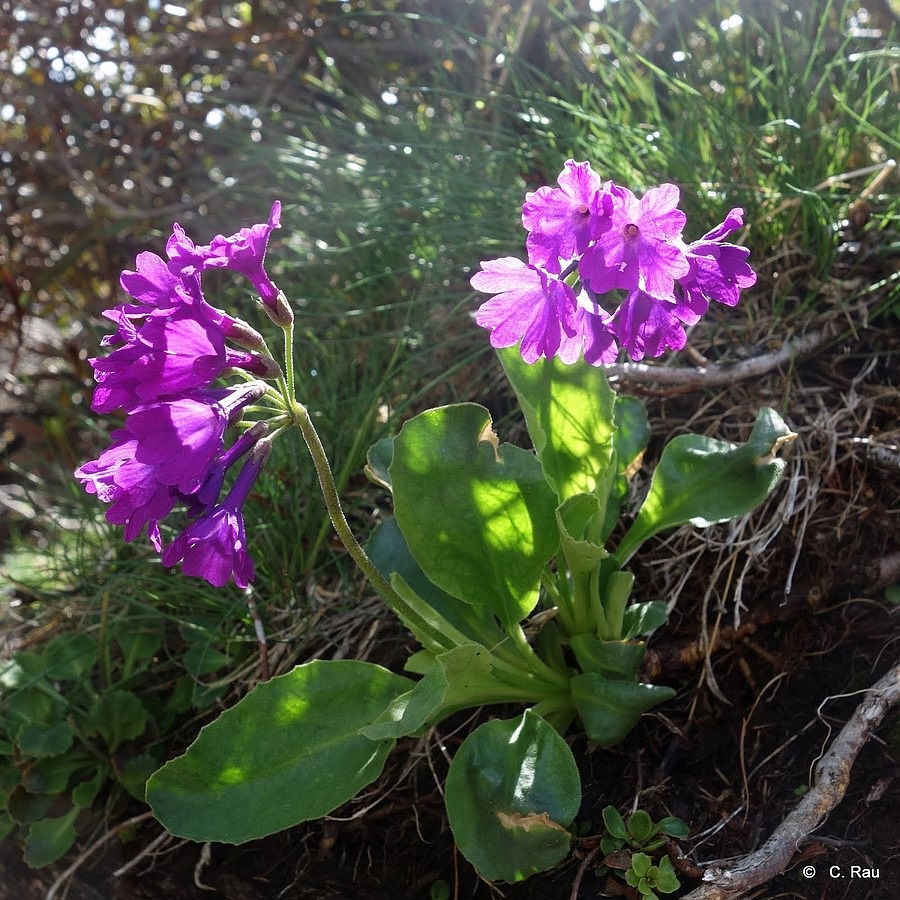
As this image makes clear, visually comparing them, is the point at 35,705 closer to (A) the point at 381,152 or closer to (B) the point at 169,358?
(B) the point at 169,358

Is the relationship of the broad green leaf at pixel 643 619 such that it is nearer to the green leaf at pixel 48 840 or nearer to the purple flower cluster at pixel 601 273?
the purple flower cluster at pixel 601 273

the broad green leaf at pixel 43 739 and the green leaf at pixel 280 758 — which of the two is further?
the broad green leaf at pixel 43 739

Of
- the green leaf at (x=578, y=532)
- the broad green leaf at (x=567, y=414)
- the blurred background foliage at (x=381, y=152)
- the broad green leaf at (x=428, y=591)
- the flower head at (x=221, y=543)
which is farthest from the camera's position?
the blurred background foliage at (x=381, y=152)

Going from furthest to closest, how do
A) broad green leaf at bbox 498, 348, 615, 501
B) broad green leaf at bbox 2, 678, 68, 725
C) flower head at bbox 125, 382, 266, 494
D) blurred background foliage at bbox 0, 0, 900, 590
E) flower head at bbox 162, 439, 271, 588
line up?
blurred background foliage at bbox 0, 0, 900, 590 < broad green leaf at bbox 2, 678, 68, 725 < broad green leaf at bbox 498, 348, 615, 501 < flower head at bbox 162, 439, 271, 588 < flower head at bbox 125, 382, 266, 494

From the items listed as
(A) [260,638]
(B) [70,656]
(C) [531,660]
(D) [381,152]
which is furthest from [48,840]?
(D) [381,152]

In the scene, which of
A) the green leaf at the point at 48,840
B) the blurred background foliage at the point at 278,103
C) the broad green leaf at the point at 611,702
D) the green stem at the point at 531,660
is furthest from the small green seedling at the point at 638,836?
the blurred background foliage at the point at 278,103

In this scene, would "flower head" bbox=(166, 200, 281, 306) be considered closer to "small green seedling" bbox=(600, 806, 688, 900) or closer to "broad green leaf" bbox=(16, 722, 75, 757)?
"small green seedling" bbox=(600, 806, 688, 900)

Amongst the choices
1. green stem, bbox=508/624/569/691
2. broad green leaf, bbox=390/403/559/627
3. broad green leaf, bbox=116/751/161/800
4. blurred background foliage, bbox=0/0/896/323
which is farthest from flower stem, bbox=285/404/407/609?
blurred background foliage, bbox=0/0/896/323
